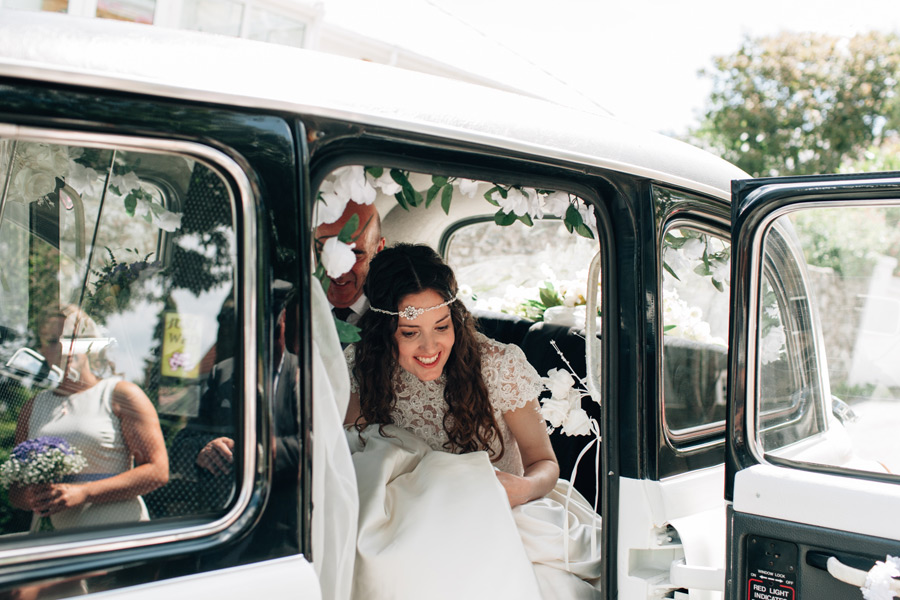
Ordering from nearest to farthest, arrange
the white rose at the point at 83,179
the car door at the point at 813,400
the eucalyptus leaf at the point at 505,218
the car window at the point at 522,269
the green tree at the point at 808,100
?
the white rose at the point at 83,179 < the car door at the point at 813,400 < the eucalyptus leaf at the point at 505,218 < the car window at the point at 522,269 < the green tree at the point at 808,100

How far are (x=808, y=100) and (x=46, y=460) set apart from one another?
1920 cm

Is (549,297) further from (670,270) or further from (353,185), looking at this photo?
(353,185)

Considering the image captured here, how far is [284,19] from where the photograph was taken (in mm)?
8758

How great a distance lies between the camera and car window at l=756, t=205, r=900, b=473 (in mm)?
1796

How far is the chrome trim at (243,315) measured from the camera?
1.25 m

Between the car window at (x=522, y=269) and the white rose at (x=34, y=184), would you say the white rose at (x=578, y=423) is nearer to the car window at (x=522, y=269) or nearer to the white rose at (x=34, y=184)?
the car window at (x=522, y=269)

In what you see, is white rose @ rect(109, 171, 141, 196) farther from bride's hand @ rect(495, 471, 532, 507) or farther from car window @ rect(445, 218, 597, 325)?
car window @ rect(445, 218, 597, 325)

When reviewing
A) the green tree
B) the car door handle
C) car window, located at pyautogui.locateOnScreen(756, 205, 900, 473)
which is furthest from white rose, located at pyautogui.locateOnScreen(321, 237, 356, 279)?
the green tree

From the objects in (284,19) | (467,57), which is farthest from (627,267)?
(467,57)

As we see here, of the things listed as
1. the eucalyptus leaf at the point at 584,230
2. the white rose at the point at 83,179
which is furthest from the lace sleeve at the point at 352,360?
the white rose at the point at 83,179

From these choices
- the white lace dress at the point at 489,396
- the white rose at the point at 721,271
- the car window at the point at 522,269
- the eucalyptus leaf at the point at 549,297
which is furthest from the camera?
the eucalyptus leaf at the point at 549,297

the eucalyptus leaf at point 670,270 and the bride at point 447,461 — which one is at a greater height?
the eucalyptus leaf at point 670,270

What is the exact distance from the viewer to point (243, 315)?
141cm

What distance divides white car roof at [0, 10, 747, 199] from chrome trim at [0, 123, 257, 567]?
0.09 meters
